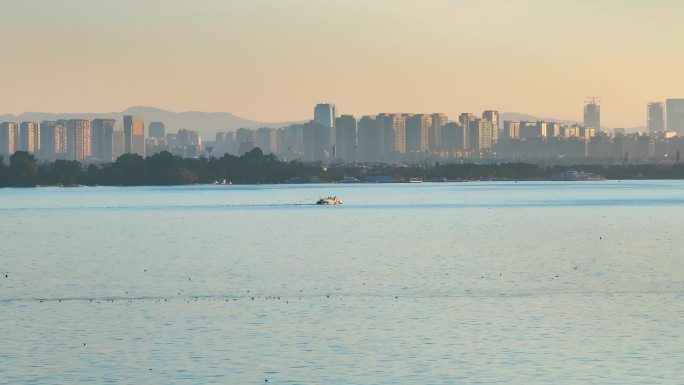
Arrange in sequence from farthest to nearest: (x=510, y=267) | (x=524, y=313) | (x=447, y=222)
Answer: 1. (x=447, y=222)
2. (x=510, y=267)
3. (x=524, y=313)

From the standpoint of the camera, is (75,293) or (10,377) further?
(75,293)

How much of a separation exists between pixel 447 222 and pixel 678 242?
109ft

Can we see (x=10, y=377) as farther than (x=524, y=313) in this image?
No

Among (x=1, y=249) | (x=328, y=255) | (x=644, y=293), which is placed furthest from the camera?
(x=1, y=249)

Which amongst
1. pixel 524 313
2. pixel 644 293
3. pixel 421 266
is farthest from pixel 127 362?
pixel 421 266

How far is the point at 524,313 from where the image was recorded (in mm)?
39938

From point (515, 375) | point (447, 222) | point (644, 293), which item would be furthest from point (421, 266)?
point (447, 222)

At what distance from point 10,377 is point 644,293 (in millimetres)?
22625

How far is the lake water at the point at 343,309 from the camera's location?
3061 centimetres

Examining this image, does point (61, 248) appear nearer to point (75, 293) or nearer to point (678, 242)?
point (75, 293)

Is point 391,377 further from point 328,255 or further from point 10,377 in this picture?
point 328,255

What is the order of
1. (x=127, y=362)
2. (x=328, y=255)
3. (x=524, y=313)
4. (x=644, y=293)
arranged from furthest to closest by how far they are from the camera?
(x=328, y=255) → (x=644, y=293) → (x=524, y=313) → (x=127, y=362)

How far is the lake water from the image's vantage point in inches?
1205

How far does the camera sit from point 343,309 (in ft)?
136
